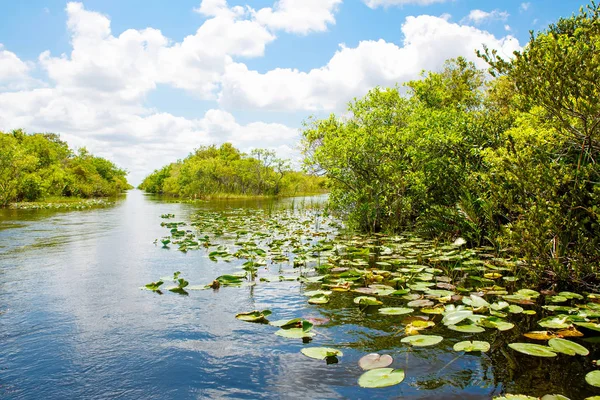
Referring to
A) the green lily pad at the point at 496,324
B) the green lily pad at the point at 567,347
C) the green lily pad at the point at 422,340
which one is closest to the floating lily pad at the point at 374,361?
the green lily pad at the point at 422,340

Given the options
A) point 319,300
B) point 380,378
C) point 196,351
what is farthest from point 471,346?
point 196,351

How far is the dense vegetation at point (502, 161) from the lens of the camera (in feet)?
14.8

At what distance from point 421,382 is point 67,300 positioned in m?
4.89

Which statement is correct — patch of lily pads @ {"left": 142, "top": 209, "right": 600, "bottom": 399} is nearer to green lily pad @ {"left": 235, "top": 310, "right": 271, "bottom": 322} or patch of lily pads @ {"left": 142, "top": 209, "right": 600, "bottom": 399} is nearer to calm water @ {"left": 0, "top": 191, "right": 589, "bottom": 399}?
green lily pad @ {"left": 235, "top": 310, "right": 271, "bottom": 322}

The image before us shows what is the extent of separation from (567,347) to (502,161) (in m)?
2.93

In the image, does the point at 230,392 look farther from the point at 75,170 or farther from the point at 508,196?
the point at 75,170

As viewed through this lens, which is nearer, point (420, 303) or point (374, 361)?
point (374, 361)

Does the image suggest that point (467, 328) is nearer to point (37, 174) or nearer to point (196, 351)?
point (196, 351)

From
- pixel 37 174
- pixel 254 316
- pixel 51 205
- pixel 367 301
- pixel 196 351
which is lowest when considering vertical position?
pixel 196 351

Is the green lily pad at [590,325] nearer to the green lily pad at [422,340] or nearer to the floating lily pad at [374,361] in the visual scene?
the green lily pad at [422,340]

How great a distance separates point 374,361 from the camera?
3301mm

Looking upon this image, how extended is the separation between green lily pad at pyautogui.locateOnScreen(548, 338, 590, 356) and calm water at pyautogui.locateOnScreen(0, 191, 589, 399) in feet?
0.64

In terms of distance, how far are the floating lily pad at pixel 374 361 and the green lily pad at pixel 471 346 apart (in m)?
0.70

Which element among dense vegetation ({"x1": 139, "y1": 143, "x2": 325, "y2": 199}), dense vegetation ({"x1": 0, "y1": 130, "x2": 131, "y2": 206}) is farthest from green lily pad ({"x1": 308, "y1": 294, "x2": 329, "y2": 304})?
dense vegetation ({"x1": 139, "y1": 143, "x2": 325, "y2": 199})
